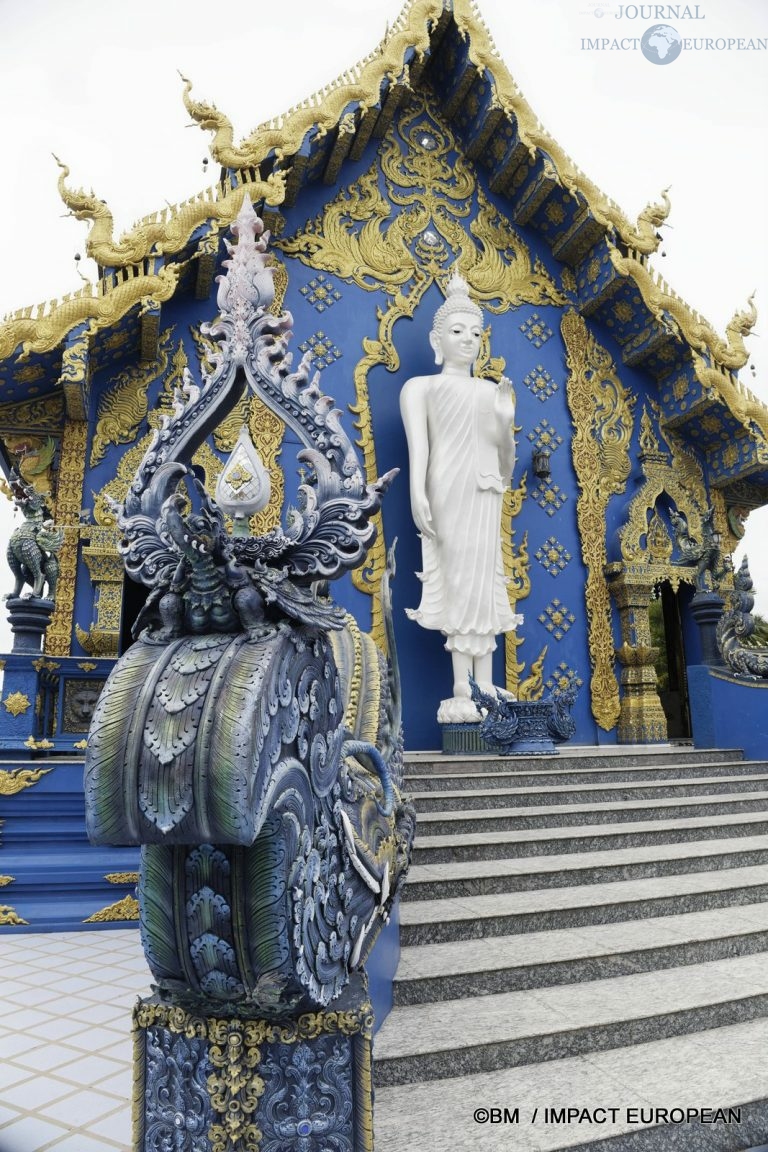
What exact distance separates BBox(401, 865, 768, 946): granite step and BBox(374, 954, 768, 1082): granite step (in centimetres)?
35

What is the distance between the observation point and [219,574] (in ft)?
4.66

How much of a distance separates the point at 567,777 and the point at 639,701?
8.76 feet

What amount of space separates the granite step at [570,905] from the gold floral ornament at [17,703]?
8.70 ft

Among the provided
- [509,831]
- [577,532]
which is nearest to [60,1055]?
[509,831]

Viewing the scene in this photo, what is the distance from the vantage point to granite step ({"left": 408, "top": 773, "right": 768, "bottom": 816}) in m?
4.05

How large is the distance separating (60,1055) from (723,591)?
21.9 feet

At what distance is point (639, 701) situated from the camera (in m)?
7.00

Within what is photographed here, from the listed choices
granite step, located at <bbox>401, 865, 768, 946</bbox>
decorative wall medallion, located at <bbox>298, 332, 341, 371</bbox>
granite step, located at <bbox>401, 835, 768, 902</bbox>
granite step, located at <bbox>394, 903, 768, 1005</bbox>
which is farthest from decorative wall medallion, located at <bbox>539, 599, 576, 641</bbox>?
granite step, located at <bbox>394, 903, 768, 1005</bbox>

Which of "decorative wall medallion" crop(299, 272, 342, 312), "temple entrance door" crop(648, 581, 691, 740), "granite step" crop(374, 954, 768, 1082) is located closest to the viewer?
"granite step" crop(374, 954, 768, 1082)

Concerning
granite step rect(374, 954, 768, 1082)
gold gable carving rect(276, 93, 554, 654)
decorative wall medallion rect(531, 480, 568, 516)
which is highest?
gold gable carving rect(276, 93, 554, 654)

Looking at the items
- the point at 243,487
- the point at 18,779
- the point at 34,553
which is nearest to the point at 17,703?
the point at 18,779

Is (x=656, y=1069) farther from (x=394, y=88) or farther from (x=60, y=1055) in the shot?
(x=394, y=88)

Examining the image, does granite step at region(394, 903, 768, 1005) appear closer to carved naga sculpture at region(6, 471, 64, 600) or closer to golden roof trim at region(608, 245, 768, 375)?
carved naga sculpture at region(6, 471, 64, 600)

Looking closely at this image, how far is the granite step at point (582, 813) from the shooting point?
3.77 m
